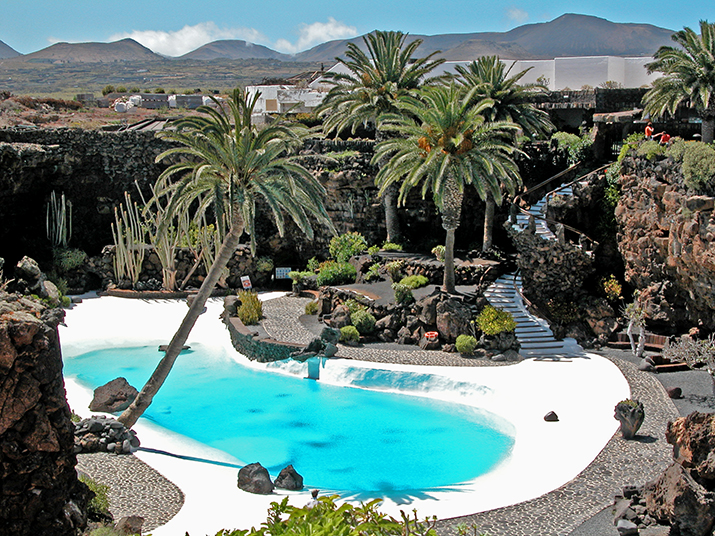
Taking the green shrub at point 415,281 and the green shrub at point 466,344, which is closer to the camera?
the green shrub at point 466,344

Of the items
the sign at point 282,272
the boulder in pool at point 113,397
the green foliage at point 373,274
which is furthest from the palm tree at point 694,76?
the boulder in pool at point 113,397

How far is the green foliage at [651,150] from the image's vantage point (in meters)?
26.5

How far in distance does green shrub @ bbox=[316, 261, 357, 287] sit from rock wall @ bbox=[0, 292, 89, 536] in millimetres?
19543

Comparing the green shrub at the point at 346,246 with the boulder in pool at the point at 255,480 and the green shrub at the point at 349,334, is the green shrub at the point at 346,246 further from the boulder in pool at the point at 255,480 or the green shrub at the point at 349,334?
the boulder in pool at the point at 255,480

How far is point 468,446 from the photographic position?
20438 millimetres

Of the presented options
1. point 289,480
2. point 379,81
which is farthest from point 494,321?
point 379,81

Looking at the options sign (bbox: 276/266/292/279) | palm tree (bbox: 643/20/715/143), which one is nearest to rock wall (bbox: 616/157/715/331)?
palm tree (bbox: 643/20/715/143)

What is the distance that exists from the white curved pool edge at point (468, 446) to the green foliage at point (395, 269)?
19.6 ft

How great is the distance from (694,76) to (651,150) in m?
3.79

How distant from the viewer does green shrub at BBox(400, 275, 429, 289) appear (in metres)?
30.0

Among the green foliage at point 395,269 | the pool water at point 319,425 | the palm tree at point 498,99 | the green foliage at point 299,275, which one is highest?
the palm tree at point 498,99

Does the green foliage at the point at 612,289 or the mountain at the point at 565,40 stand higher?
the mountain at the point at 565,40

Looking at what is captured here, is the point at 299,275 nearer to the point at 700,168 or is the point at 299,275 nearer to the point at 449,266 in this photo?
the point at 449,266

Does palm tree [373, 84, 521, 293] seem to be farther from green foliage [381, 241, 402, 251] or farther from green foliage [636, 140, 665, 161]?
green foliage [381, 241, 402, 251]
